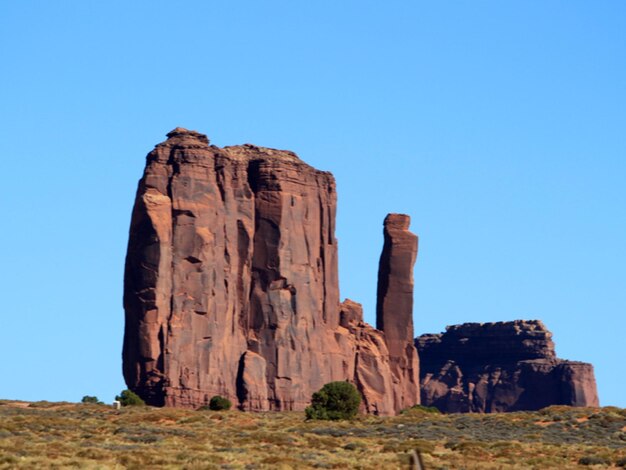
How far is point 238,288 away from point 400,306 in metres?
26.3

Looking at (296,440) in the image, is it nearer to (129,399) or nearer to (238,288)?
(129,399)

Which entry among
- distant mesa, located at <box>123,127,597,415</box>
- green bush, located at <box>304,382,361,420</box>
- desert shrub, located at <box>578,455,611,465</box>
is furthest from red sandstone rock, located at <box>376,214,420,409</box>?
desert shrub, located at <box>578,455,611,465</box>

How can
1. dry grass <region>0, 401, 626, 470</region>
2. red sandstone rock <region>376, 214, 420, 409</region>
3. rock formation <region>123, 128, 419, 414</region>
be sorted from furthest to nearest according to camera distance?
red sandstone rock <region>376, 214, 420, 409</region>
rock formation <region>123, 128, 419, 414</region>
dry grass <region>0, 401, 626, 470</region>

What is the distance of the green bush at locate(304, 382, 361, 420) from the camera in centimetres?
9588

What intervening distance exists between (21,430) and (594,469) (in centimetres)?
2862

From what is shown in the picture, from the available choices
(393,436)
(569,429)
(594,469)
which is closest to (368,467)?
(594,469)

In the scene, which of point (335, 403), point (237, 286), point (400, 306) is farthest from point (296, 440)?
point (400, 306)

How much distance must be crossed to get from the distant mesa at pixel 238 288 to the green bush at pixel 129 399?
15.7 feet

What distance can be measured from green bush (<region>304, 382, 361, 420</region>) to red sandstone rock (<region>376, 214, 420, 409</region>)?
5117 centimetres

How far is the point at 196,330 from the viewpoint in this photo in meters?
127

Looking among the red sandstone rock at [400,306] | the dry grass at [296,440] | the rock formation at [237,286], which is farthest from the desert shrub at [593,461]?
the red sandstone rock at [400,306]

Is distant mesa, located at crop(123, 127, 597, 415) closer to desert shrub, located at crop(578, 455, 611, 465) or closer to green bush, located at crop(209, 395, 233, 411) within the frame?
green bush, located at crop(209, 395, 233, 411)

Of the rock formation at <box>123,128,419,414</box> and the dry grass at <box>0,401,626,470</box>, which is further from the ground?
the rock formation at <box>123,128,419,414</box>

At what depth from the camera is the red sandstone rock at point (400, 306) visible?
155 meters
